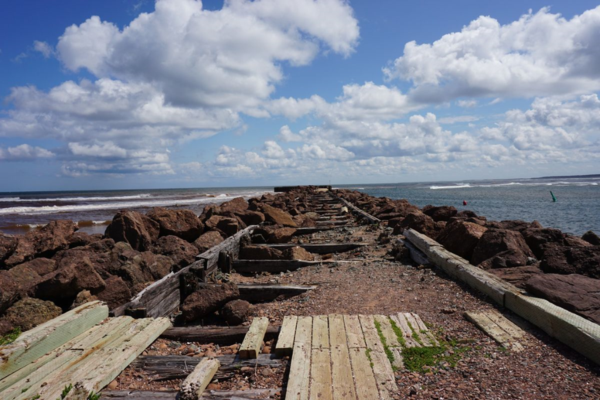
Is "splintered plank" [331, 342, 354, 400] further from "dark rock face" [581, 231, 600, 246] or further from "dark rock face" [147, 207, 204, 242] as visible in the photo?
"dark rock face" [581, 231, 600, 246]

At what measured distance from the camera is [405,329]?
12.7 feet

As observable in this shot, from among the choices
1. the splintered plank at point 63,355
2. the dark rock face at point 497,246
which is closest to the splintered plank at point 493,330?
the dark rock face at point 497,246

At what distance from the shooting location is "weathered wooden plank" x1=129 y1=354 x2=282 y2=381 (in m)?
3.23

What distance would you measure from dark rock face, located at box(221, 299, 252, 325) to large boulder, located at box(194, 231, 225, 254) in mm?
2588

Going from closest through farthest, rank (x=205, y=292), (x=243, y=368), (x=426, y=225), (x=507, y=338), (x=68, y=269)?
(x=243, y=368) < (x=507, y=338) < (x=68, y=269) < (x=205, y=292) < (x=426, y=225)

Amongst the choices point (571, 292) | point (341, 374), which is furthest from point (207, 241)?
point (571, 292)

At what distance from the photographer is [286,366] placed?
10.8 feet

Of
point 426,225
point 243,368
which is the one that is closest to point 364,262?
point 426,225

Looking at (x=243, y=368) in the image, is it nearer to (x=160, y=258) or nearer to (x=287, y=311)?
(x=287, y=311)

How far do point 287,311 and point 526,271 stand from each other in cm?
310

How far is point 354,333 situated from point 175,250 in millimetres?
4024

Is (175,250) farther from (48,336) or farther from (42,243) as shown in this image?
(48,336)

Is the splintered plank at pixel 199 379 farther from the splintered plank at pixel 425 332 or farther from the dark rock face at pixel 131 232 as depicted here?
the dark rock face at pixel 131 232

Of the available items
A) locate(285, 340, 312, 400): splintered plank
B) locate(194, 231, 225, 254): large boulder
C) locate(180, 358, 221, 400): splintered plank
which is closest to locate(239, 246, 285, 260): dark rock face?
locate(194, 231, 225, 254): large boulder
